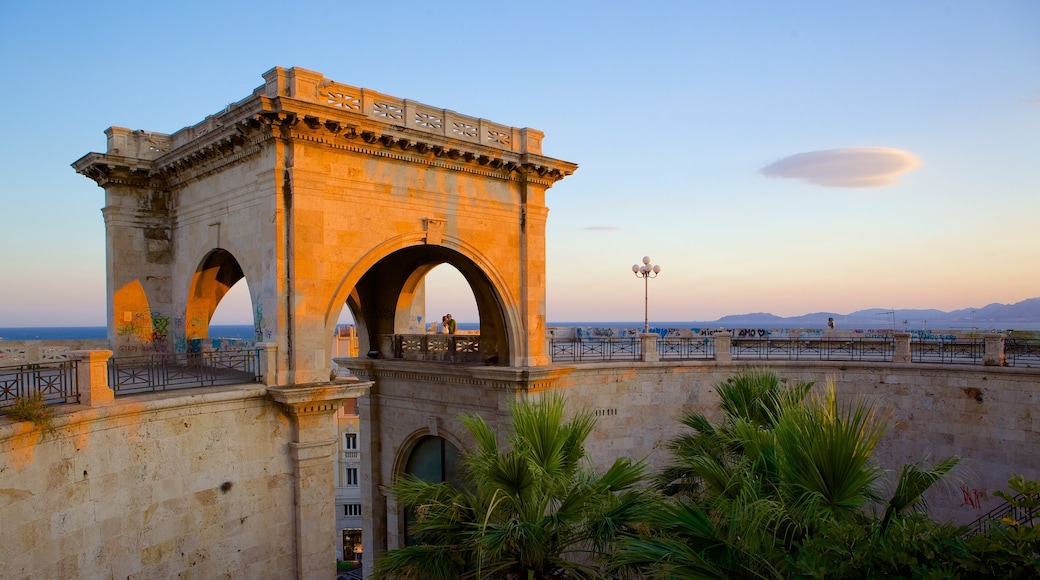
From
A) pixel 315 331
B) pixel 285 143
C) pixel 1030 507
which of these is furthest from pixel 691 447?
pixel 285 143

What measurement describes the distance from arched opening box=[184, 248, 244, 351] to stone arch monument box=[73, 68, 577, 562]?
4 cm

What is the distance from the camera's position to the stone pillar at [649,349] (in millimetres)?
17016

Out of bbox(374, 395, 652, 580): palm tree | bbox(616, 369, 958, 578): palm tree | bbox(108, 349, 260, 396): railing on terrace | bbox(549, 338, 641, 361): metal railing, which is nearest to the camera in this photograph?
bbox(616, 369, 958, 578): palm tree

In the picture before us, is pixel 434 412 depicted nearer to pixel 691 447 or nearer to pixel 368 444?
pixel 368 444

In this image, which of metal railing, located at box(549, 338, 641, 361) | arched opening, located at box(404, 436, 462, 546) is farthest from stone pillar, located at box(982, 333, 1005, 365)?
arched opening, located at box(404, 436, 462, 546)

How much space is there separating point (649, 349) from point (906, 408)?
688 cm

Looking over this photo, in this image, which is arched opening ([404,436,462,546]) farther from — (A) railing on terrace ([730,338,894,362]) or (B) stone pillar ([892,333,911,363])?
(B) stone pillar ([892,333,911,363])

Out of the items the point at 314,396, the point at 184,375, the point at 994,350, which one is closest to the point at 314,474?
the point at 314,396

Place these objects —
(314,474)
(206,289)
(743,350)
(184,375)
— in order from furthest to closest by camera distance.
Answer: (743,350), (206,289), (184,375), (314,474)

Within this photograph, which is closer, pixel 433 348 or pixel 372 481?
pixel 433 348

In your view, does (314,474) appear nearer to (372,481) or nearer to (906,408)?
(372,481)

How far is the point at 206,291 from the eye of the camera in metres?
14.5

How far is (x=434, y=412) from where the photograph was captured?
16.2 m

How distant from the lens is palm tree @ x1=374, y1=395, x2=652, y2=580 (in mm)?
6457
